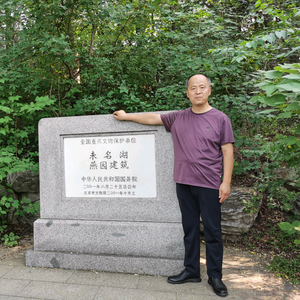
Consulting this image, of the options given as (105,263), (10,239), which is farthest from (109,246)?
(10,239)

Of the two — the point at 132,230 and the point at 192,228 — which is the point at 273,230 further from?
the point at 132,230

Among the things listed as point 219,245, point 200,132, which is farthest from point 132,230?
point 200,132

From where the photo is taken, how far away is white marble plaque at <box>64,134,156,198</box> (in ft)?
8.95

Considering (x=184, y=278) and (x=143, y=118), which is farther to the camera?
(x=143, y=118)

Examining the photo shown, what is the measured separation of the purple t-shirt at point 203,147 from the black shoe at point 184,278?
92 cm

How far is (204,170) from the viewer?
2.17 m

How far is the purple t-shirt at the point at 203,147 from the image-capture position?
7.11ft

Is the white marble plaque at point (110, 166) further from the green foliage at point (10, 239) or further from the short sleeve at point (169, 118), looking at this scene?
the green foliage at point (10, 239)

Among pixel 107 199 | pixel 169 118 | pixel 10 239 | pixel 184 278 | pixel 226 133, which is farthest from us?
pixel 10 239

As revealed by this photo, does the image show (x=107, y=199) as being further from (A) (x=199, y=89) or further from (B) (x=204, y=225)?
(A) (x=199, y=89)

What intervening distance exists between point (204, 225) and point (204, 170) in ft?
1.66

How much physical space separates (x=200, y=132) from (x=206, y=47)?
6.21 ft

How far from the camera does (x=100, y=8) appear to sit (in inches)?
144

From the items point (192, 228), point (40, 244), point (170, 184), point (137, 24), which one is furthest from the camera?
point (137, 24)
